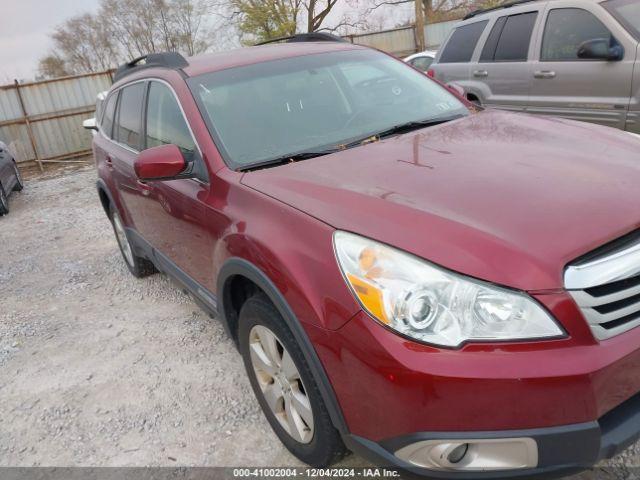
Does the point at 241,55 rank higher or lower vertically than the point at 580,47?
higher

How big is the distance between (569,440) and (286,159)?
5.26ft

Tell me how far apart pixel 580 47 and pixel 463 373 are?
4.73 meters

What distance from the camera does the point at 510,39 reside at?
6012 millimetres

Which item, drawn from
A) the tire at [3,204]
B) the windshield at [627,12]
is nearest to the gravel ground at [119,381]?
the tire at [3,204]

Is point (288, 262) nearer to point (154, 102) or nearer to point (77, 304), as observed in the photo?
point (154, 102)

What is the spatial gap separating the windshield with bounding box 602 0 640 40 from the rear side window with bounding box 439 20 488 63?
1.62 meters

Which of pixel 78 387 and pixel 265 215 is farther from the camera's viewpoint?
pixel 78 387

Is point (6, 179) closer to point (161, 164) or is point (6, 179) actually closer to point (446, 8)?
point (161, 164)

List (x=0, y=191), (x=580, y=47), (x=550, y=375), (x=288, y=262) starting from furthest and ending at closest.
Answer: (x=0, y=191), (x=580, y=47), (x=288, y=262), (x=550, y=375)

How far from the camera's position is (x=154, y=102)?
326 centimetres

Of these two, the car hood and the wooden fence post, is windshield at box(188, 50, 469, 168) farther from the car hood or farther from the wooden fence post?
the wooden fence post

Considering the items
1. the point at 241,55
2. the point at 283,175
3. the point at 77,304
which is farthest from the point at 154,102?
the point at 77,304

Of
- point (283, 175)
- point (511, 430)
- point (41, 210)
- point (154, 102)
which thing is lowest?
point (41, 210)

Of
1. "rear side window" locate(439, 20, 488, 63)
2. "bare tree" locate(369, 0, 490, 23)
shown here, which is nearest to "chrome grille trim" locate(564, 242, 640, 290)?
"rear side window" locate(439, 20, 488, 63)
